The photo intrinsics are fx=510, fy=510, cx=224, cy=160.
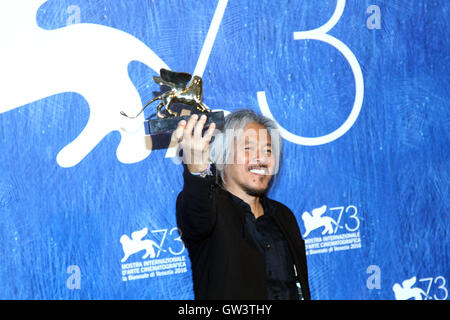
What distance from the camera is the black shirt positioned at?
151cm

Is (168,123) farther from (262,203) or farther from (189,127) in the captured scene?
(262,203)

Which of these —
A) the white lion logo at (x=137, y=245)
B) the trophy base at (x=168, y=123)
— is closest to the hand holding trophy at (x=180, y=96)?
the trophy base at (x=168, y=123)

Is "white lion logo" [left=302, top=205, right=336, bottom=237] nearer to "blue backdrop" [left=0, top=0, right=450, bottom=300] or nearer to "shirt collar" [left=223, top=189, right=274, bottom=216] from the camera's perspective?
"blue backdrop" [left=0, top=0, right=450, bottom=300]

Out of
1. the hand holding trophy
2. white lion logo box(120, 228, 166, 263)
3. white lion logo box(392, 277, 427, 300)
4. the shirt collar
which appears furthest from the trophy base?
white lion logo box(392, 277, 427, 300)

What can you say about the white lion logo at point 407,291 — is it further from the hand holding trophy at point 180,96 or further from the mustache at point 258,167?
the hand holding trophy at point 180,96

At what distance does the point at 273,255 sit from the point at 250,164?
294 mm

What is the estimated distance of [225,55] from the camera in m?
1.86

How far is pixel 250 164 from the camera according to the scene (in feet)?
5.33

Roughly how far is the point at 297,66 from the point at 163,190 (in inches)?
27.2

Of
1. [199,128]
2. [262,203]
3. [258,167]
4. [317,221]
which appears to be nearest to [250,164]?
[258,167]

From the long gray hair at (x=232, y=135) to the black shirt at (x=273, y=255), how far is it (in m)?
0.13

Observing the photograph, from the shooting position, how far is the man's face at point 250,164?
1.61m

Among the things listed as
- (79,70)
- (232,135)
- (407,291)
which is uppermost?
(79,70)
